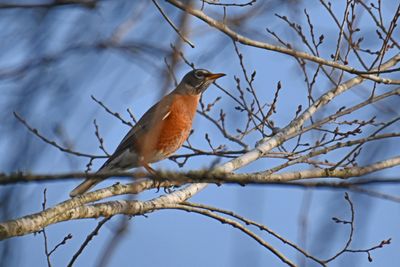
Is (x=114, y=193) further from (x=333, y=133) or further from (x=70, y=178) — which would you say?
(x=70, y=178)

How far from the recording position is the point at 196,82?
24.5ft

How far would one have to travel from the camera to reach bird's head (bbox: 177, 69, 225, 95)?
731cm

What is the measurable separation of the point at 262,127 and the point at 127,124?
4.23 feet

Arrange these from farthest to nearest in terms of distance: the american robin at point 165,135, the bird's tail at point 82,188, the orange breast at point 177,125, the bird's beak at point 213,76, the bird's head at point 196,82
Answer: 1. the bird's head at point 196,82
2. the bird's beak at point 213,76
3. the orange breast at point 177,125
4. the american robin at point 165,135
5. the bird's tail at point 82,188

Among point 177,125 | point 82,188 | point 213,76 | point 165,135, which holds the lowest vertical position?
point 82,188

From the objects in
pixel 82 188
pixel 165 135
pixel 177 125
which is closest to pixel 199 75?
pixel 177 125

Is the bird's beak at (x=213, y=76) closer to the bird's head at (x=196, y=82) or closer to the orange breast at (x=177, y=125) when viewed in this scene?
the bird's head at (x=196, y=82)

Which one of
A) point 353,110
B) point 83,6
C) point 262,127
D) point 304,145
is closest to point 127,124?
point 262,127

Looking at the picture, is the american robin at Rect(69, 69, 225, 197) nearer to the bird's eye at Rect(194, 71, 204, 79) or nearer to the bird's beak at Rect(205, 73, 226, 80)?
the bird's beak at Rect(205, 73, 226, 80)

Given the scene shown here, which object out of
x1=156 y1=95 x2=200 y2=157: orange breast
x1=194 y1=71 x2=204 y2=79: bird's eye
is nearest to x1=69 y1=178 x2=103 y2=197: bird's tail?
x1=156 y1=95 x2=200 y2=157: orange breast

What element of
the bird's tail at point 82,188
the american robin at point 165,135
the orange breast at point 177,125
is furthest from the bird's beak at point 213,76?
the bird's tail at point 82,188

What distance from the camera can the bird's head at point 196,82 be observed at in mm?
7312

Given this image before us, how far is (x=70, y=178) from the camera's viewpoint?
5.90ft

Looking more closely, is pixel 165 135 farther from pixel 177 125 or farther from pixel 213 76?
pixel 213 76
